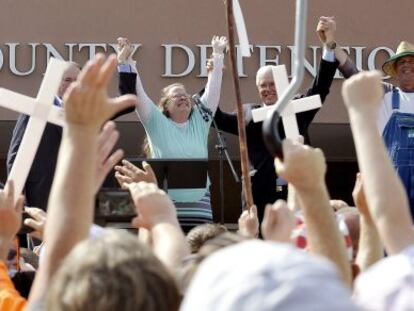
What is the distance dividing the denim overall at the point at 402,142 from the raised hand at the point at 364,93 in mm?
2841

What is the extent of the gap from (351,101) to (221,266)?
2.73 feet

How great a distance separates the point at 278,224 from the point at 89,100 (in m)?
0.49

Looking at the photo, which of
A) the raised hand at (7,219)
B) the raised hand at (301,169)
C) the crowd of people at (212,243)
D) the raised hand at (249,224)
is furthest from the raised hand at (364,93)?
the raised hand at (249,224)

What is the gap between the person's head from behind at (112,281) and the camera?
5.21 feet

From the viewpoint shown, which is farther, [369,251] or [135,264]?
[369,251]

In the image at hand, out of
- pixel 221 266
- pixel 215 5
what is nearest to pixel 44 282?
pixel 221 266

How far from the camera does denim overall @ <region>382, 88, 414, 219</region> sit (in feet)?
16.4

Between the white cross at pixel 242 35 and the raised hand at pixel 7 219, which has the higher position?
the white cross at pixel 242 35

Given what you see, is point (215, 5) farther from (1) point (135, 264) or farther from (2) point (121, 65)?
(1) point (135, 264)

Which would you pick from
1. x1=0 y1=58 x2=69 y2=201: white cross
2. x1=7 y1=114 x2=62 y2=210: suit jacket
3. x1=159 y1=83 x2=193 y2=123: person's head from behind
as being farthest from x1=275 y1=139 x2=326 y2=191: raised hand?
x1=159 y1=83 x2=193 y2=123: person's head from behind

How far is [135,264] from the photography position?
1645mm

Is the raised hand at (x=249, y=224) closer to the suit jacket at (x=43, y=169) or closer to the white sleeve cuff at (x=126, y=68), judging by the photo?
the suit jacket at (x=43, y=169)

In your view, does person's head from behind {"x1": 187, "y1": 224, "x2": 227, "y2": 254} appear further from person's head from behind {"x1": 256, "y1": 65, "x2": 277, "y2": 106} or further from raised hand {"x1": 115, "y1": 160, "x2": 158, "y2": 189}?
person's head from behind {"x1": 256, "y1": 65, "x2": 277, "y2": 106}

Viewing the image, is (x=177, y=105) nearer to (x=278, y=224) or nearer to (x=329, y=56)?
(x=329, y=56)
